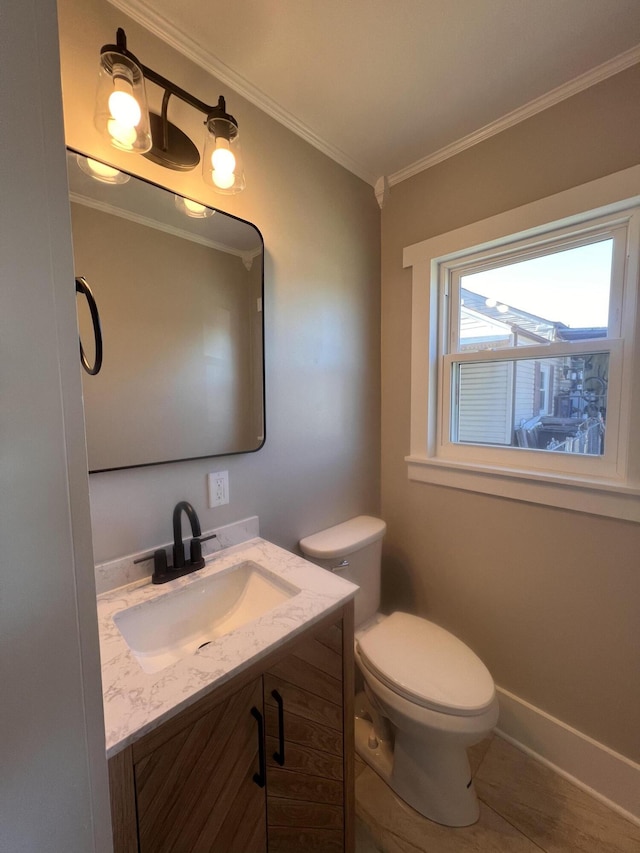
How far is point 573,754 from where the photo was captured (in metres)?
1.33

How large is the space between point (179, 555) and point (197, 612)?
176mm

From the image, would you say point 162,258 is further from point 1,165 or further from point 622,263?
point 622,263

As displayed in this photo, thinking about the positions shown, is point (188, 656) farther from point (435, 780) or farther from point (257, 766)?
point (435, 780)

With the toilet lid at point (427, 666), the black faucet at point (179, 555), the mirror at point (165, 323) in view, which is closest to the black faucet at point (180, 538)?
the black faucet at point (179, 555)

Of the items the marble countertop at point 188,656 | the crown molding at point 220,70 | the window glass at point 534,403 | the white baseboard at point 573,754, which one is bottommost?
the white baseboard at point 573,754

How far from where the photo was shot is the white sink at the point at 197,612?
93cm

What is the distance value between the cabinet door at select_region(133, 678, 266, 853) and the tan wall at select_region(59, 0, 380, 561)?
Result: 51 centimetres

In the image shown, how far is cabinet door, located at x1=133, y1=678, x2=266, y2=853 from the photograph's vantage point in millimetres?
628

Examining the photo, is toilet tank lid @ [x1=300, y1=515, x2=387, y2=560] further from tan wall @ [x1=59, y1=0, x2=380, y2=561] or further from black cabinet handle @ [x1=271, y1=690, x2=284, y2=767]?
black cabinet handle @ [x1=271, y1=690, x2=284, y2=767]

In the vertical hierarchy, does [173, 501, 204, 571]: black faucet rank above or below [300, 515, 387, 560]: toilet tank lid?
above

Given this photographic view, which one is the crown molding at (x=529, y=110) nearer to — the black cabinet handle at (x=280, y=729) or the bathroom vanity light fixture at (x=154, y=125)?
the bathroom vanity light fixture at (x=154, y=125)

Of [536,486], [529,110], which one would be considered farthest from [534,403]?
[529,110]

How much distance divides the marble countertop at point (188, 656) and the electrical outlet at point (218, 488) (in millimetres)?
196

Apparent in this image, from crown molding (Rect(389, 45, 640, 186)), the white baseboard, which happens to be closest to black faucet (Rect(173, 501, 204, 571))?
the white baseboard
